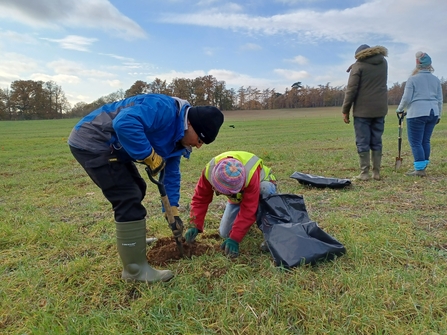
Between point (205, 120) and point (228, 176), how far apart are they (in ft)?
1.64

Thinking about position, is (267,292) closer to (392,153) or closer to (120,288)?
(120,288)

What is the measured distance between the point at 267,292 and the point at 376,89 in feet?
15.3

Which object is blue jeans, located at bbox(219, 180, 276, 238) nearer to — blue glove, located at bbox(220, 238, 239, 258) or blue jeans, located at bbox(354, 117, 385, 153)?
blue glove, located at bbox(220, 238, 239, 258)

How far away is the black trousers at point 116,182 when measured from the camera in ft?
7.96

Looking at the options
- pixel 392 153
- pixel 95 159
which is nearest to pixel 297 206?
pixel 95 159

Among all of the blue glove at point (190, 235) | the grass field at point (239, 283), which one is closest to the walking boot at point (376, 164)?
the grass field at point (239, 283)

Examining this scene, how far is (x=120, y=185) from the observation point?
2.45 m

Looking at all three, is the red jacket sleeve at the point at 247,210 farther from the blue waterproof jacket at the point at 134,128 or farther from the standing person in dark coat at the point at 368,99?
the standing person in dark coat at the point at 368,99

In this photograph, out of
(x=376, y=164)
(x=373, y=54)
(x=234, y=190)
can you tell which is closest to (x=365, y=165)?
(x=376, y=164)

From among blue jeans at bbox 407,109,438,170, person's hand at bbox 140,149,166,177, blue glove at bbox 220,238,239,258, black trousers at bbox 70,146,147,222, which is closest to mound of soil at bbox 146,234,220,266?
blue glove at bbox 220,238,239,258

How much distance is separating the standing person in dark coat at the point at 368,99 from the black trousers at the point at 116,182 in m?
4.46

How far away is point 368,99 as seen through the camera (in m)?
5.66

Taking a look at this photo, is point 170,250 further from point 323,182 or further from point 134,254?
point 323,182

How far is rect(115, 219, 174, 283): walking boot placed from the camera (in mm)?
2469
